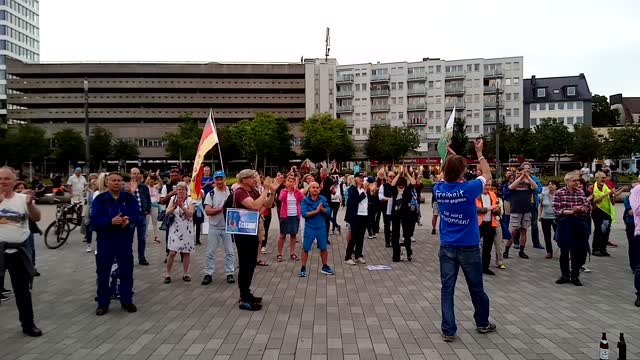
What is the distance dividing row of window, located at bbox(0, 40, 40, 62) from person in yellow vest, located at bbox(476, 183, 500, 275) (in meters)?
113

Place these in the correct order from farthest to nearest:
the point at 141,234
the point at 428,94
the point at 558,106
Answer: the point at 428,94, the point at 558,106, the point at 141,234

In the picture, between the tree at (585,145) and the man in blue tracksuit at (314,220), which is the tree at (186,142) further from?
the man in blue tracksuit at (314,220)

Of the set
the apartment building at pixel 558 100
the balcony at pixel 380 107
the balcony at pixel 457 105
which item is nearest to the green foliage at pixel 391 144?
the balcony at pixel 380 107

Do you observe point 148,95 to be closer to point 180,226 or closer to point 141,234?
point 141,234

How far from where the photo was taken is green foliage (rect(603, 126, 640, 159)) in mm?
50750

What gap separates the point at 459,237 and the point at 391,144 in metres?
62.9

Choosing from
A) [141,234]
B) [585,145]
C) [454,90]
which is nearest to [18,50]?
[454,90]

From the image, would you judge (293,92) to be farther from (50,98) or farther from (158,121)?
(50,98)

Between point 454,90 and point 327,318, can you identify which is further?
point 454,90

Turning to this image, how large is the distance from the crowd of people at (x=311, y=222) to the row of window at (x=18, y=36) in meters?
104

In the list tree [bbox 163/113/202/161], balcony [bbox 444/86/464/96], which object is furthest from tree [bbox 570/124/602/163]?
tree [bbox 163/113/202/161]

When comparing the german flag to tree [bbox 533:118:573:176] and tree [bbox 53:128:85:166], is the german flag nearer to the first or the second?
tree [bbox 533:118:573:176]

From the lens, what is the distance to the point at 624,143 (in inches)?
2025

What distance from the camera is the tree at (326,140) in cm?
7481
